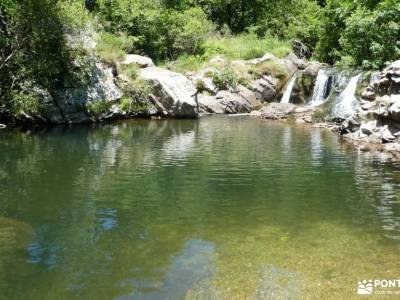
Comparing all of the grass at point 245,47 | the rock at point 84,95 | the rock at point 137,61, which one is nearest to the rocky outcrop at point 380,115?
the rock at point 84,95

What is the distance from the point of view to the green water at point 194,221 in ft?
34.6

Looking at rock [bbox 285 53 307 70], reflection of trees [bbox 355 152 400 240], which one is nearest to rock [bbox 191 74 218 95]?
rock [bbox 285 53 307 70]

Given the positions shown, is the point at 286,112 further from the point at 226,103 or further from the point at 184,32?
the point at 184,32

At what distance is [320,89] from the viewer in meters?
43.6

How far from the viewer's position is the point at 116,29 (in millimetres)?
50562

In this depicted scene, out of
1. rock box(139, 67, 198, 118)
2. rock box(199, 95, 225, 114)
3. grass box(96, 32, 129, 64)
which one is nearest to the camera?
grass box(96, 32, 129, 64)

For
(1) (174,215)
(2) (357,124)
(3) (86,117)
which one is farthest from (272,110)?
(1) (174,215)

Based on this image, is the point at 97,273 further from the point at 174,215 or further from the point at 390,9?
the point at 390,9

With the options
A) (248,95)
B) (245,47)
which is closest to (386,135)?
(248,95)

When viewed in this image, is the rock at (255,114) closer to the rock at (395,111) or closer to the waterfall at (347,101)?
the waterfall at (347,101)

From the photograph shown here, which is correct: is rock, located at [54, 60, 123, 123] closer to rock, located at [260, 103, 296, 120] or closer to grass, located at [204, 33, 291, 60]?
rock, located at [260, 103, 296, 120]

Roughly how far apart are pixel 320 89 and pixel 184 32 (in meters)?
16.1

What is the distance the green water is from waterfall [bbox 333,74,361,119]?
1139 centimetres

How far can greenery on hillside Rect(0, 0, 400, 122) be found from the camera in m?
33.3
